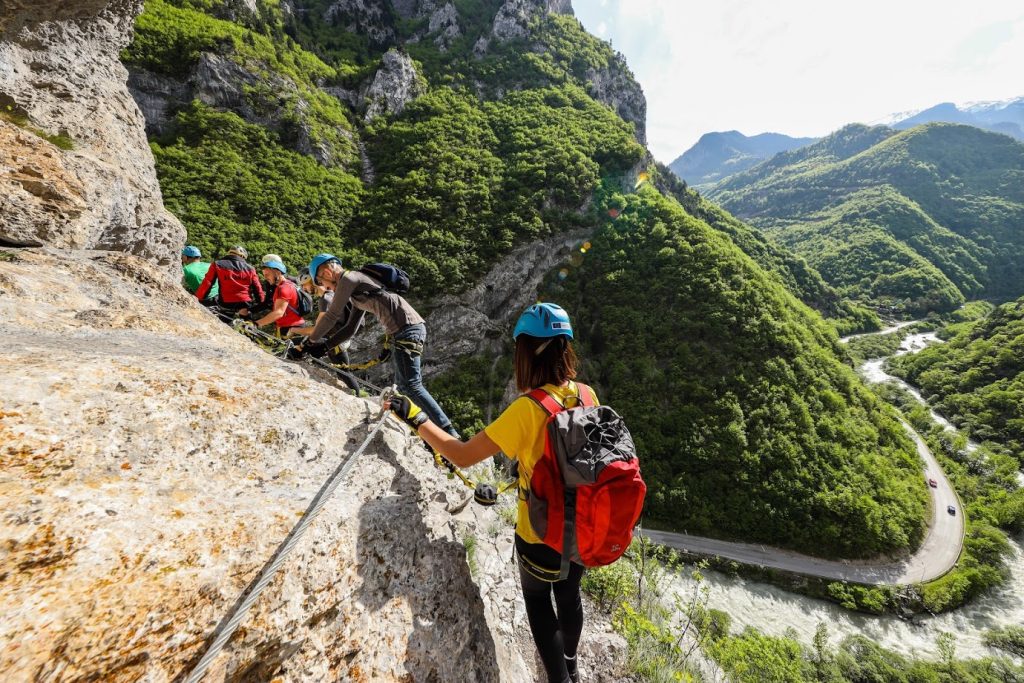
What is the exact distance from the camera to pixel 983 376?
6581cm

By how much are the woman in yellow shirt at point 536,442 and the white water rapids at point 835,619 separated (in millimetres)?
35221

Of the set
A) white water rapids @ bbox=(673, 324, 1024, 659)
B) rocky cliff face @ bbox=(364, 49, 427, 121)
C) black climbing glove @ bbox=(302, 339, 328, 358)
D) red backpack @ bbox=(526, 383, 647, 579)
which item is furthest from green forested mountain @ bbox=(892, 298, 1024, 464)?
rocky cliff face @ bbox=(364, 49, 427, 121)

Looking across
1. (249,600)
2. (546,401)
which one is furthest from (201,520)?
(546,401)

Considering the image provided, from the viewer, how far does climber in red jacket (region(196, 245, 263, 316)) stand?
28.7ft

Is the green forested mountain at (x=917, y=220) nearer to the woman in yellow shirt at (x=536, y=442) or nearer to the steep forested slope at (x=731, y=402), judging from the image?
the steep forested slope at (x=731, y=402)

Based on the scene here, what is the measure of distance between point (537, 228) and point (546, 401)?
155ft

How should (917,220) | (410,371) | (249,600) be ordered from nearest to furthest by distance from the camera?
(249,600), (410,371), (917,220)

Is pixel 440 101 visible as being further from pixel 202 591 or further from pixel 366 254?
pixel 202 591

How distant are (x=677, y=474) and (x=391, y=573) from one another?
4117 cm

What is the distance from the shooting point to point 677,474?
3819 centimetres

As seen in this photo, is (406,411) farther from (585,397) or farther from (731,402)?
(731,402)

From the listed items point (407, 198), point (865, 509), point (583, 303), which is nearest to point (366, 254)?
point (407, 198)

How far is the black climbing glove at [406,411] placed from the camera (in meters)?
3.48

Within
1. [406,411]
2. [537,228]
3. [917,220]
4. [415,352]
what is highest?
[917,220]
